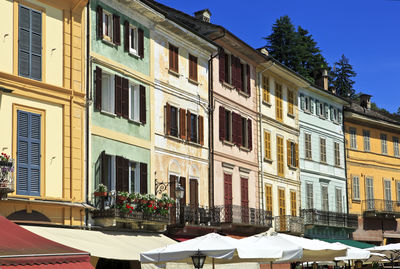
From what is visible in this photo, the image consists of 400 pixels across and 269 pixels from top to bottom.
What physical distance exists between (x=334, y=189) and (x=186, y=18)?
1544 centimetres

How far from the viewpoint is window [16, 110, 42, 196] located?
66.0ft

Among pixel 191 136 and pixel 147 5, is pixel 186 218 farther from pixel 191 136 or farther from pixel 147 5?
pixel 147 5

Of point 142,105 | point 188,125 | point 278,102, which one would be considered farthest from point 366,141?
point 142,105

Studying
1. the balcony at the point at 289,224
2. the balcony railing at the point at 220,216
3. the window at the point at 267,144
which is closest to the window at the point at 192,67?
the balcony railing at the point at 220,216

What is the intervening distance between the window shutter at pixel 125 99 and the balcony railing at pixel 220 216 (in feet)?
14.3

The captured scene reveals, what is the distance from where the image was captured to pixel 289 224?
122 ft

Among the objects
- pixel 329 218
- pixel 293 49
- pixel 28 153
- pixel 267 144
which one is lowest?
pixel 329 218

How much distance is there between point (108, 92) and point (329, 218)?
811 inches

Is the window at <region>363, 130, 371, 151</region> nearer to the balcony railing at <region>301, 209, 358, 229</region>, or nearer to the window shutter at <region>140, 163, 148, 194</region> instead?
the balcony railing at <region>301, 209, 358, 229</region>

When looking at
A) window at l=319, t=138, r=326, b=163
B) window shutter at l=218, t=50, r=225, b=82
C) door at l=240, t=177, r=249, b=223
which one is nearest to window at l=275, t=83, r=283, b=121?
window at l=319, t=138, r=326, b=163

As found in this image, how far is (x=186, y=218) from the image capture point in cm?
2792

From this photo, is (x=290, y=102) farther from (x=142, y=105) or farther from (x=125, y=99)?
(x=125, y=99)

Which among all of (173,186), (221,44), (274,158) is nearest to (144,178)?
(173,186)

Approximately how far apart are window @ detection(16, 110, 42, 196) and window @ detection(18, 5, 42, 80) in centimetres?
123
